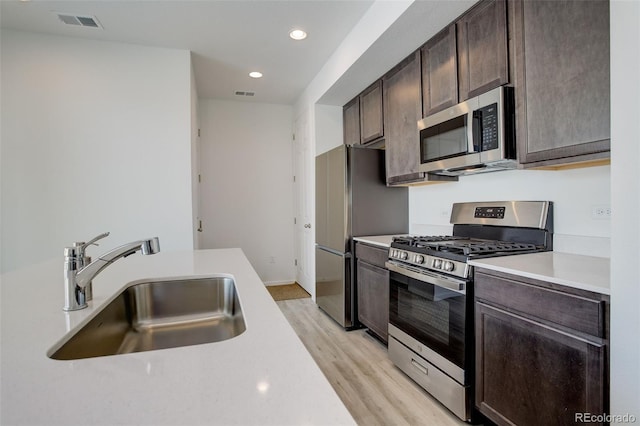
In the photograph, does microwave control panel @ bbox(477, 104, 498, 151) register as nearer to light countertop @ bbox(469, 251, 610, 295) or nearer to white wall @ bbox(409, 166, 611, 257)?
white wall @ bbox(409, 166, 611, 257)

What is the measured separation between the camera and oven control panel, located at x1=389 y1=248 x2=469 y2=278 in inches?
67.2

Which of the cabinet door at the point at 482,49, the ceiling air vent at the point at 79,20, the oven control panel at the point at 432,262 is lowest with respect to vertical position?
the oven control panel at the point at 432,262

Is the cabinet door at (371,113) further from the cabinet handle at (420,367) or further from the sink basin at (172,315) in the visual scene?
the sink basin at (172,315)

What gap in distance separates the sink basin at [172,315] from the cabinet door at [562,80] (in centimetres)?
161

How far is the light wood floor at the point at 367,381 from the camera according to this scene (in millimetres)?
1768

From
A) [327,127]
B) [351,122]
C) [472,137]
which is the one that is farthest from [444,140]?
[327,127]

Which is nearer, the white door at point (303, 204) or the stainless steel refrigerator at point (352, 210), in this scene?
the stainless steel refrigerator at point (352, 210)

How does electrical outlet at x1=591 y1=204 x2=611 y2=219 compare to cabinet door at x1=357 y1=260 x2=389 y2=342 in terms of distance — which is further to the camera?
cabinet door at x1=357 y1=260 x2=389 y2=342

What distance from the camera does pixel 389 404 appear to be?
1.88 m

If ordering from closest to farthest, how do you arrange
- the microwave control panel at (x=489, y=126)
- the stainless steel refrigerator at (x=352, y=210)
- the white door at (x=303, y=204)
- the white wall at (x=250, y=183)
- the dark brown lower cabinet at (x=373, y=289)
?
the microwave control panel at (x=489, y=126) < the dark brown lower cabinet at (x=373, y=289) < the stainless steel refrigerator at (x=352, y=210) < the white door at (x=303, y=204) < the white wall at (x=250, y=183)

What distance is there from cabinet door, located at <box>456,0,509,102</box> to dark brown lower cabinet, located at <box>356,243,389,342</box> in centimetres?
130

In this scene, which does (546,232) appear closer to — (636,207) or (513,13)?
(636,207)

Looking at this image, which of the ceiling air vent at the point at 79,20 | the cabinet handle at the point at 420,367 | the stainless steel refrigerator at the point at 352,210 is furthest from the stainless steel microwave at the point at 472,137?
the ceiling air vent at the point at 79,20

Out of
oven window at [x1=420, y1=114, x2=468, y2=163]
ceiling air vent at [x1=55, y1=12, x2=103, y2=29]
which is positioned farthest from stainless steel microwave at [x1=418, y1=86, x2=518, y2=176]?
ceiling air vent at [x1=55, y1=12, x2=103, y2=29]
